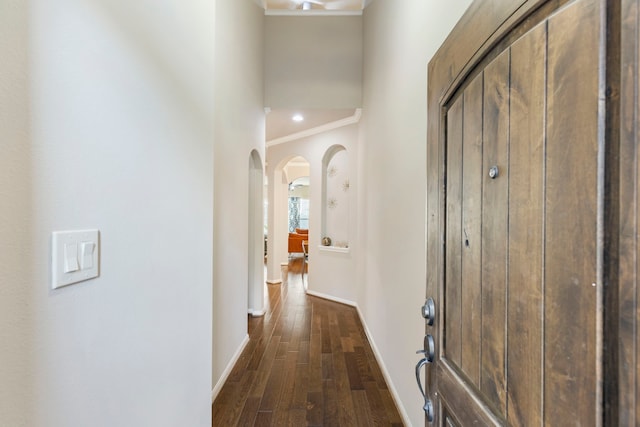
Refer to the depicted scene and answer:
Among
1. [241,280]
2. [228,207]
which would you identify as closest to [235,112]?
[228,207]

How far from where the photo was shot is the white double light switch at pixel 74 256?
2.23 ft

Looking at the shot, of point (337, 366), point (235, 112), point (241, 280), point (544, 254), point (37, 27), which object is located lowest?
point (337, 366)

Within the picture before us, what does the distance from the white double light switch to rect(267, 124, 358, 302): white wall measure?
12.5 ft

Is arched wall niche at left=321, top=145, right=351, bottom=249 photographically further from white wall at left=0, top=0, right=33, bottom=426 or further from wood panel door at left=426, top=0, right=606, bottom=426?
white wall at left=0, top=0, right=33, bottom=426

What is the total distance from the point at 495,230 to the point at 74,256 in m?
0.97

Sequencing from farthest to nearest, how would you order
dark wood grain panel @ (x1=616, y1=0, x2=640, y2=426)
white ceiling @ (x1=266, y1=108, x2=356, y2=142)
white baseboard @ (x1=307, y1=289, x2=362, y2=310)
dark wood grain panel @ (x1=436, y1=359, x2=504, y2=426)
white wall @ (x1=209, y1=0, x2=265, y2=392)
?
white baseboard @ (x1=307, y1=289, x2=362, y2=310) → white ceiling @ (x1=266, y1=108, x2=356, y2=142) → white wall @ (x1=209, y1=0, x2=265, y2=392) → dark wood grain panel @ (x1=436, y1=359, x2=504, y2=426) → dark wood grain panel @ (x1=616, y1=0, x2=640, y2=426)

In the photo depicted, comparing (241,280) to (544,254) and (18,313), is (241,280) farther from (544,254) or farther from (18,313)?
(544,254)

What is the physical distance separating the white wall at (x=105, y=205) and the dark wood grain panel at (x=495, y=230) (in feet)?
3.18

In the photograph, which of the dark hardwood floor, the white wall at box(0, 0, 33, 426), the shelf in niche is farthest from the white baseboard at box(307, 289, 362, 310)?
the white wall at box(0, 0, 33, 426)

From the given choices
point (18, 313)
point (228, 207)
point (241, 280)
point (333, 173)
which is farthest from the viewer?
point (333, 173)

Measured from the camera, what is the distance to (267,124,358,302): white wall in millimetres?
4466

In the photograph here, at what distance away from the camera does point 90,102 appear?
77cm

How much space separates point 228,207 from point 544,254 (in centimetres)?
235

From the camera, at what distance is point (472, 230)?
736mm
